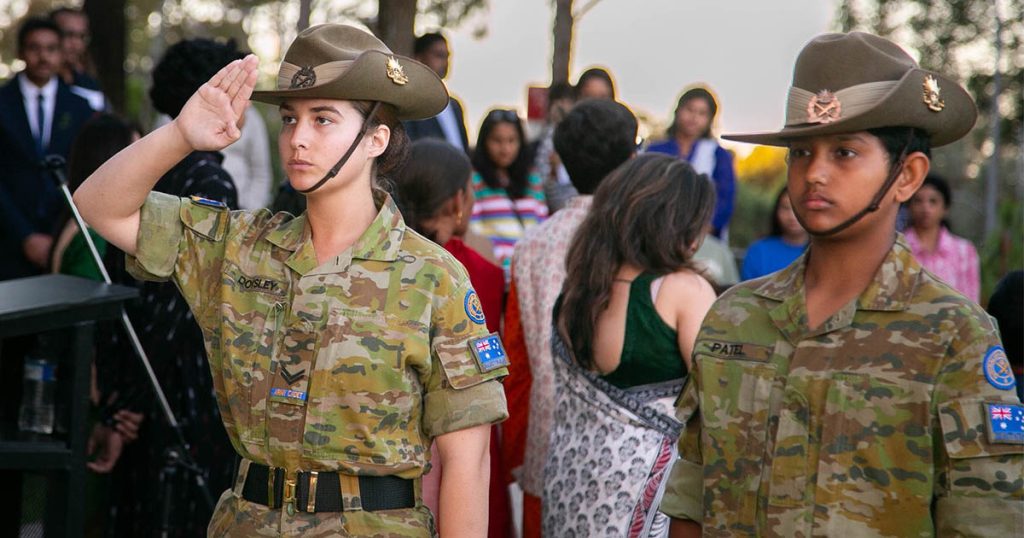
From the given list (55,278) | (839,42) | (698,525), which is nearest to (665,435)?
(698,525)

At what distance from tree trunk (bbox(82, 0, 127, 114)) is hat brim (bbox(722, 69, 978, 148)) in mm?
9480

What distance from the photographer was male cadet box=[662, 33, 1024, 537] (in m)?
2.50

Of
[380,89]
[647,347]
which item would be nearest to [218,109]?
[380,89]

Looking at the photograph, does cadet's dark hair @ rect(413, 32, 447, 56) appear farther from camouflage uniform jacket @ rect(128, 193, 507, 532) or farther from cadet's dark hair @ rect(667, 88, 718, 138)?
camouflage uniform jacket @ rect(128, 193, 507, 532)

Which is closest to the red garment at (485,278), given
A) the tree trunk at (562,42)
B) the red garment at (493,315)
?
the red garment at (493,315)

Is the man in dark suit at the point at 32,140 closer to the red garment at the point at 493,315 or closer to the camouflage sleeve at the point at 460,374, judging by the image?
the red garment at the point at 493,315

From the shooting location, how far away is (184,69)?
15.5ft

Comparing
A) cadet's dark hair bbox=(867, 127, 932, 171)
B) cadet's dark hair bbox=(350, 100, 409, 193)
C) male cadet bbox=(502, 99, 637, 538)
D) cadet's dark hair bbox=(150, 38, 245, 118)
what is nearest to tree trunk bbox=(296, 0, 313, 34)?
cadet's dark hair bbox=(150, 38, 245, 118)

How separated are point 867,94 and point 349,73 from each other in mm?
1183

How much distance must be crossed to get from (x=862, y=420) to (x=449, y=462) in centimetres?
95

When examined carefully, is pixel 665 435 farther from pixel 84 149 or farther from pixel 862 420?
pixel 84 149

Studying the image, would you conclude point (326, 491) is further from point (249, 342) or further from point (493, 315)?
point (493, 315)

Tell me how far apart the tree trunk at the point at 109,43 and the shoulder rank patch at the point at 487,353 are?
9020 millimetres

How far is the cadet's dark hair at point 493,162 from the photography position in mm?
7141
